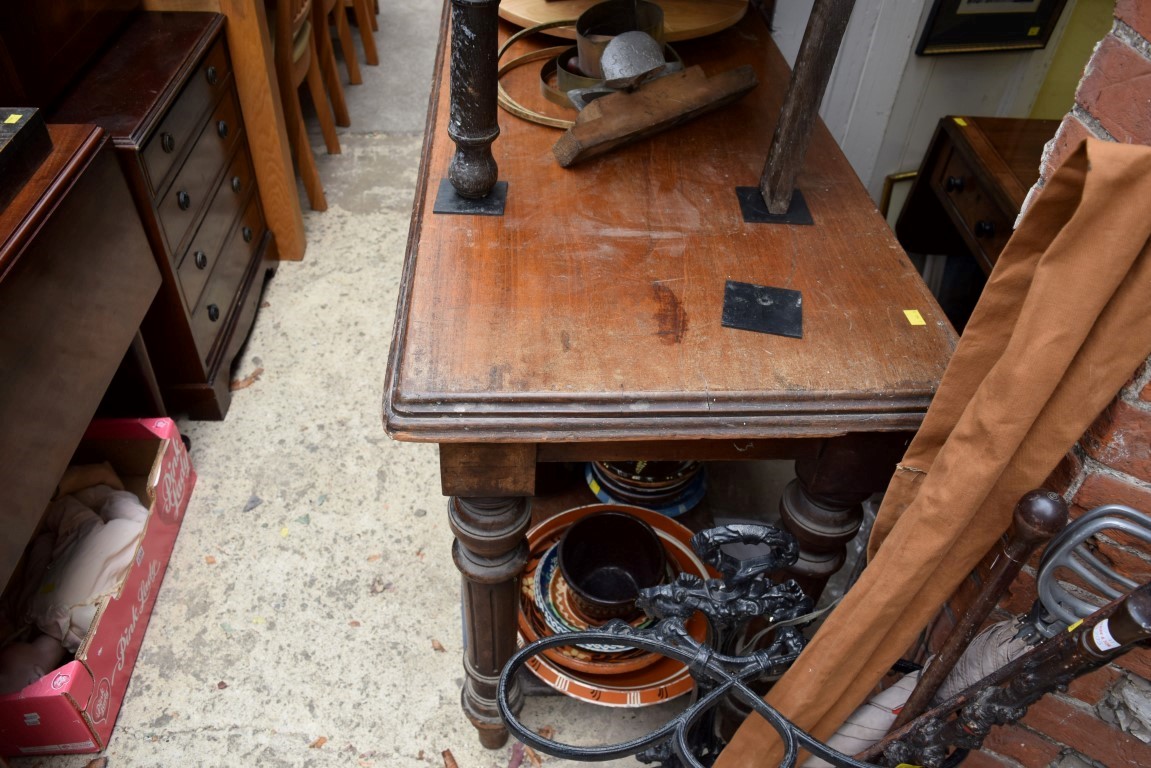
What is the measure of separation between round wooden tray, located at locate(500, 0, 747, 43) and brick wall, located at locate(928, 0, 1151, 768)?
0.90 meters

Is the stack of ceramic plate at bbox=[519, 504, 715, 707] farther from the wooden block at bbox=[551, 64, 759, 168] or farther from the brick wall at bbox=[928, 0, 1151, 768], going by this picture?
the wooden block at bbox=[551, 64, 759, 168]

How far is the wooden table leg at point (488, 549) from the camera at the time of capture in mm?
1062

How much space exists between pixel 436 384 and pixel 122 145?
1159 mm

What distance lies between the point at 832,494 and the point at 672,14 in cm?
113

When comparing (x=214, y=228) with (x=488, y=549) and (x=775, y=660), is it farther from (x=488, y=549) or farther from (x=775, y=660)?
(x=775, y=660)

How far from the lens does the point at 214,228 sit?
218cm

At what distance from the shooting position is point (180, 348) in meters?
2.05

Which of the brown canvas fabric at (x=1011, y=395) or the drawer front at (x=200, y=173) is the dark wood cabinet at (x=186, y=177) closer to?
the drawer front at (x=200, y=173)

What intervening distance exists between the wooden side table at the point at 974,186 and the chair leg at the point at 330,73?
2.22 metres

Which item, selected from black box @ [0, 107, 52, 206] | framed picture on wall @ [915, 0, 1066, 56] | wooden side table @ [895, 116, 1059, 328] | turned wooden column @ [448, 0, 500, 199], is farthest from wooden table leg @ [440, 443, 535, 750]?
framed picture on wall @ [915, 0, 1066, 56]

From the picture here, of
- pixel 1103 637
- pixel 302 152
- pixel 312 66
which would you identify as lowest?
pixel 302 152

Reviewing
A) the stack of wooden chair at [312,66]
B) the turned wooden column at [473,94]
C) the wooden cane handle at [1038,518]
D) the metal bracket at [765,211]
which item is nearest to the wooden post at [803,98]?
the metal bracket at [765,211]

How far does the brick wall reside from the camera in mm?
790

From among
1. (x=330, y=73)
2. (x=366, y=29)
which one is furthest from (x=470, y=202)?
(x=366, y=29)
